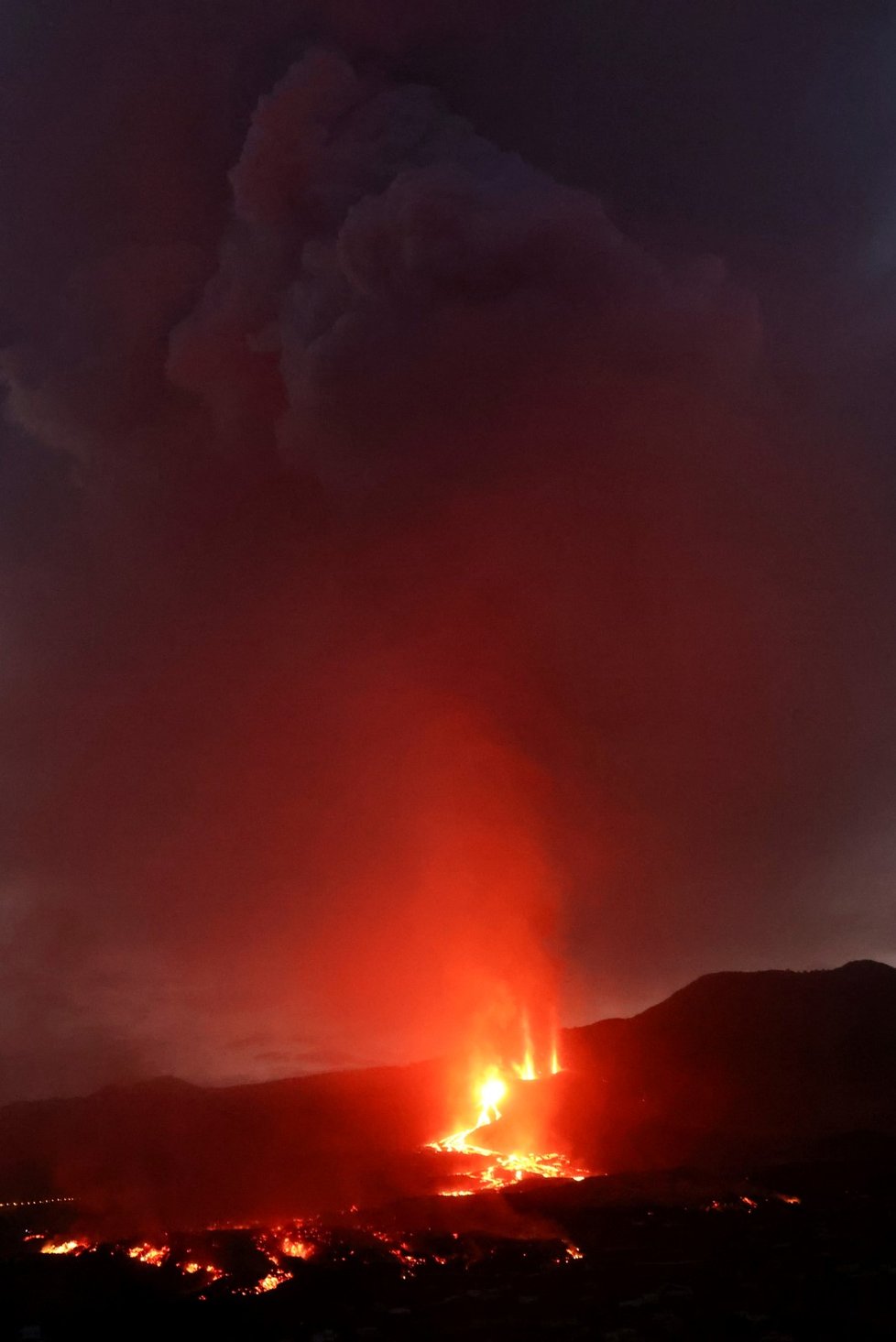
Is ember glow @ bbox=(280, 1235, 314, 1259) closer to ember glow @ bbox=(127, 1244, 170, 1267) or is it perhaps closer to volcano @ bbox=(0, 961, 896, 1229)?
ember glow @ bbox=(127, 1244, 170, 1267)

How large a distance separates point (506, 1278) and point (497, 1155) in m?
38.7

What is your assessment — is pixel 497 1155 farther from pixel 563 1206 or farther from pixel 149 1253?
pixel 149 1253

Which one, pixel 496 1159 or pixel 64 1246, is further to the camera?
pixel 496 1159

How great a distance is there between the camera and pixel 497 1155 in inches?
2867

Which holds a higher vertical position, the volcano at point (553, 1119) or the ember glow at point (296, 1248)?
the volcano at point (553, 1119)

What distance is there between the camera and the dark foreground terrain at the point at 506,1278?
30.7 meters

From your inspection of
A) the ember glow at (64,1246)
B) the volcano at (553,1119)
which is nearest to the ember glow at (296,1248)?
the ember glow at (64,1246)

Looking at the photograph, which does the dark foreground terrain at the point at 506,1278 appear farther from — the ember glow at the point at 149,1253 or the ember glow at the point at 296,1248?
the ember glow at the point at 149,1253

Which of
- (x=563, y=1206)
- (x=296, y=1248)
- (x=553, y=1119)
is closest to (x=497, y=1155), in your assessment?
(x=553, y=1119)

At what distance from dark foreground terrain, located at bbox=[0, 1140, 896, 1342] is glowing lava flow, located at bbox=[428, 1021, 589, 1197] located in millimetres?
10613

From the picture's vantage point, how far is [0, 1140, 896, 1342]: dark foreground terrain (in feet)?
101

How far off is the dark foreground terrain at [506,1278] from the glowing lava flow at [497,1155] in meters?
10.6

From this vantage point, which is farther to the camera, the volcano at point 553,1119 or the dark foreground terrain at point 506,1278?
the volcano at point 553,1119

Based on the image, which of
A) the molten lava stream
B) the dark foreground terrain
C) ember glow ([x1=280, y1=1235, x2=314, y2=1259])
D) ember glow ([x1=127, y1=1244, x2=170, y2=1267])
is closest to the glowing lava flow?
the molten lava stream
